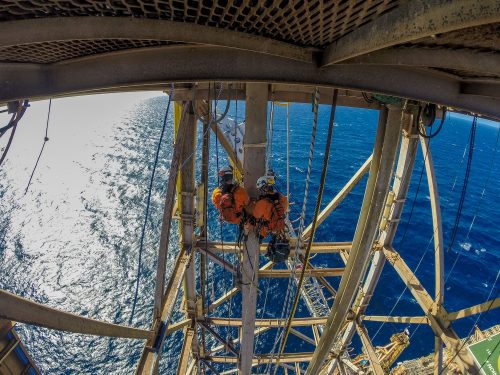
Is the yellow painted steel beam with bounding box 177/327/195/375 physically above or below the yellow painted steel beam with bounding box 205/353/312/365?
above

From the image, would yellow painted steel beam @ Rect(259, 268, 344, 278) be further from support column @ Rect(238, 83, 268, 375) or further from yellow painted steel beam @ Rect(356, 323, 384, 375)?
support column @ Rect(238, 83, 268, 375)

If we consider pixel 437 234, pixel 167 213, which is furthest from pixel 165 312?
pixel 437 234

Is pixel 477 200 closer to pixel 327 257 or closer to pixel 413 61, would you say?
pixel 327 257

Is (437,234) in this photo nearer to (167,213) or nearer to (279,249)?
(279,249)

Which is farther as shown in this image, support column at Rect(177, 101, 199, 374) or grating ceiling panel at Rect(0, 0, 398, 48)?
support column at Rect(177, 101, 199, 374)

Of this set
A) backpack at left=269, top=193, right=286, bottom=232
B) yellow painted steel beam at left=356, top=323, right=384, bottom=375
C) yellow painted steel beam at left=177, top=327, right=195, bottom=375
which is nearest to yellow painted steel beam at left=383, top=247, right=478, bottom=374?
yellow painted steel beam at left=356, top=323, right=384, bottom=375

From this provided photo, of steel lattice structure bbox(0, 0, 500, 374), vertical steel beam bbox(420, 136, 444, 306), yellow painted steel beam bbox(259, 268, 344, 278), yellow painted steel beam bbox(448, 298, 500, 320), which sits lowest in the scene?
yellow painted steel beam bbox(259, 268, 344, 278)

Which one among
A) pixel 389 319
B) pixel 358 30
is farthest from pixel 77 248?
pixel 358 30

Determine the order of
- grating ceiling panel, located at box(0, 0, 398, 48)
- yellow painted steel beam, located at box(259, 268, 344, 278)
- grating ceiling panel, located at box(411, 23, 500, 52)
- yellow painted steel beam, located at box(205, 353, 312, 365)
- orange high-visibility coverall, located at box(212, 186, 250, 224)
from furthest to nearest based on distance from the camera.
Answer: yellow painted steel beam, located at box(205, 353, 312, 365) → yellow painted steel beam, located at box(259, 268, 344, 278) → orange high-visibility coverall, located at box(212, 186, 250, 224) → grating ceiling panel, located at box(411, 23, 500, 52) → grating ceiling panel, located at box(0, 0, 398, 48)
